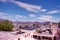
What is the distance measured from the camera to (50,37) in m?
6.20

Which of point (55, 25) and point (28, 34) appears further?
point (28, 34)

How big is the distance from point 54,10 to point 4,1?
2.52m

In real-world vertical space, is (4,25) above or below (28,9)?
below

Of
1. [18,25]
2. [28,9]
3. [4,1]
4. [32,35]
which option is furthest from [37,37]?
[18,25]

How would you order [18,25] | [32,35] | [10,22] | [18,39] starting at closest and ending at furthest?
1. [18,39]
2. [32,35]
3. [10,22]
4. [18,25]

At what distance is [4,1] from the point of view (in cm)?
629

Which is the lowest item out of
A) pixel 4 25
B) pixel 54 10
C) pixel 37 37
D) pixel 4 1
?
pixel 37 37

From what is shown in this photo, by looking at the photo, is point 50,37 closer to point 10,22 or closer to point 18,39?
point 18,39

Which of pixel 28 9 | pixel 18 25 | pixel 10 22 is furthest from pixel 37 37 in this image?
pixel 18 25

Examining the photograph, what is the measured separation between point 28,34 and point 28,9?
1.33 metres

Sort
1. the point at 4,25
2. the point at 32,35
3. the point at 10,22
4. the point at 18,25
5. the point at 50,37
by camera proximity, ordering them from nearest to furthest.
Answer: the point at 50,37 → the point at 32,35 → the point at 4,25 → the point at 10,22 → the point at 18,25

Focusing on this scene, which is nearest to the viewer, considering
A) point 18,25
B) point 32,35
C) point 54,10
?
point 54,10

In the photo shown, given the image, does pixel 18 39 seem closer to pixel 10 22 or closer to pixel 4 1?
pixel 4 1

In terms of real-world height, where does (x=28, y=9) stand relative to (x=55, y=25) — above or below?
above
